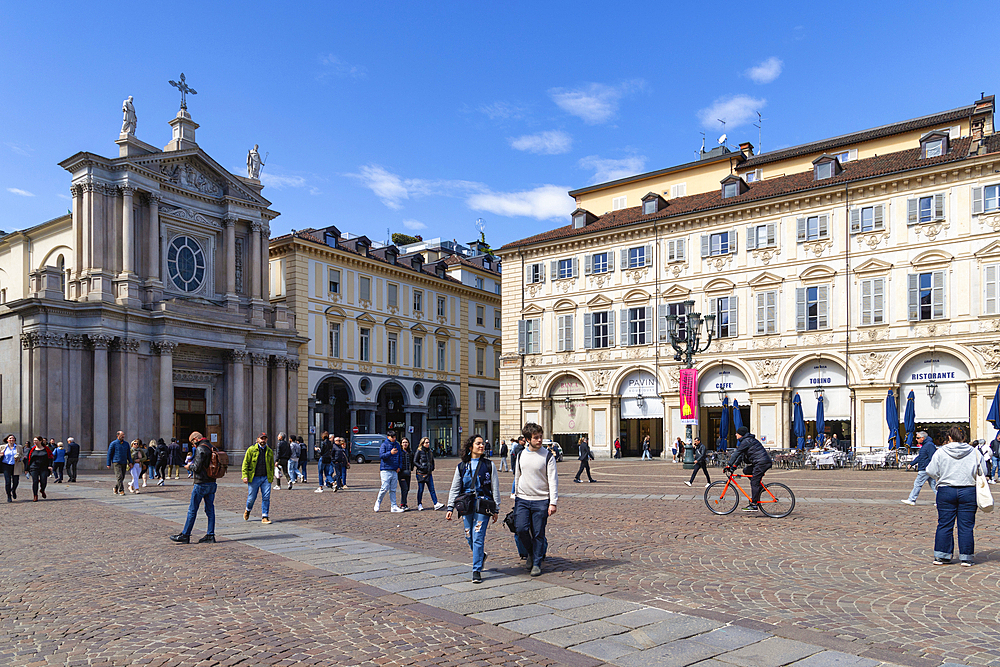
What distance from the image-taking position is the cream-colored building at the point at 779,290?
3681 cm

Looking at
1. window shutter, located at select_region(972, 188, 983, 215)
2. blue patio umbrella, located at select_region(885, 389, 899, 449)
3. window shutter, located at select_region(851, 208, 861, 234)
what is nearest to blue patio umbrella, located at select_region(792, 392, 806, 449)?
blue patio umbrella, located at select_region(885, 389, 899, 449)

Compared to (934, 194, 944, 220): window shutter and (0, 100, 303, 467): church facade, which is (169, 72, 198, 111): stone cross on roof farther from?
(934, 194, 944, 220): window shutter

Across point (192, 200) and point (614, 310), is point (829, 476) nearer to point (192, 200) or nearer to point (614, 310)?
point (614, 310)

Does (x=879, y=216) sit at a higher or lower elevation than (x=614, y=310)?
higher

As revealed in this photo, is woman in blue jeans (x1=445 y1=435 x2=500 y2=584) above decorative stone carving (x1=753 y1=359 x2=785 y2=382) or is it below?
below

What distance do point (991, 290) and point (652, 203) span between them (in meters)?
18.0

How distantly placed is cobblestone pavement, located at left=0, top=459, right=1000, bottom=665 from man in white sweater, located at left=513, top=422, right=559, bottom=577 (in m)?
0.38

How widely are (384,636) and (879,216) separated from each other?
125 feet

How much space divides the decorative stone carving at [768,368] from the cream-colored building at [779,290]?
0.10 meters

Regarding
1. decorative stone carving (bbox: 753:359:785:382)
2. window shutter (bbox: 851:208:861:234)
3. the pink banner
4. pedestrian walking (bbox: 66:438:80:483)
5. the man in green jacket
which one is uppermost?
window shutter (bbox: 851:208:861:234)

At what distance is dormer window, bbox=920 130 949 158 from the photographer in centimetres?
3816

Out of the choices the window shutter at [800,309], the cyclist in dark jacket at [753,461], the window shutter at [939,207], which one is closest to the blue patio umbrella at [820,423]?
the window shutter at [800,309]

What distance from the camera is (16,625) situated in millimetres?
7500

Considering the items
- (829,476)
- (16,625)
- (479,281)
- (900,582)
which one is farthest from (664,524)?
(479,281)
